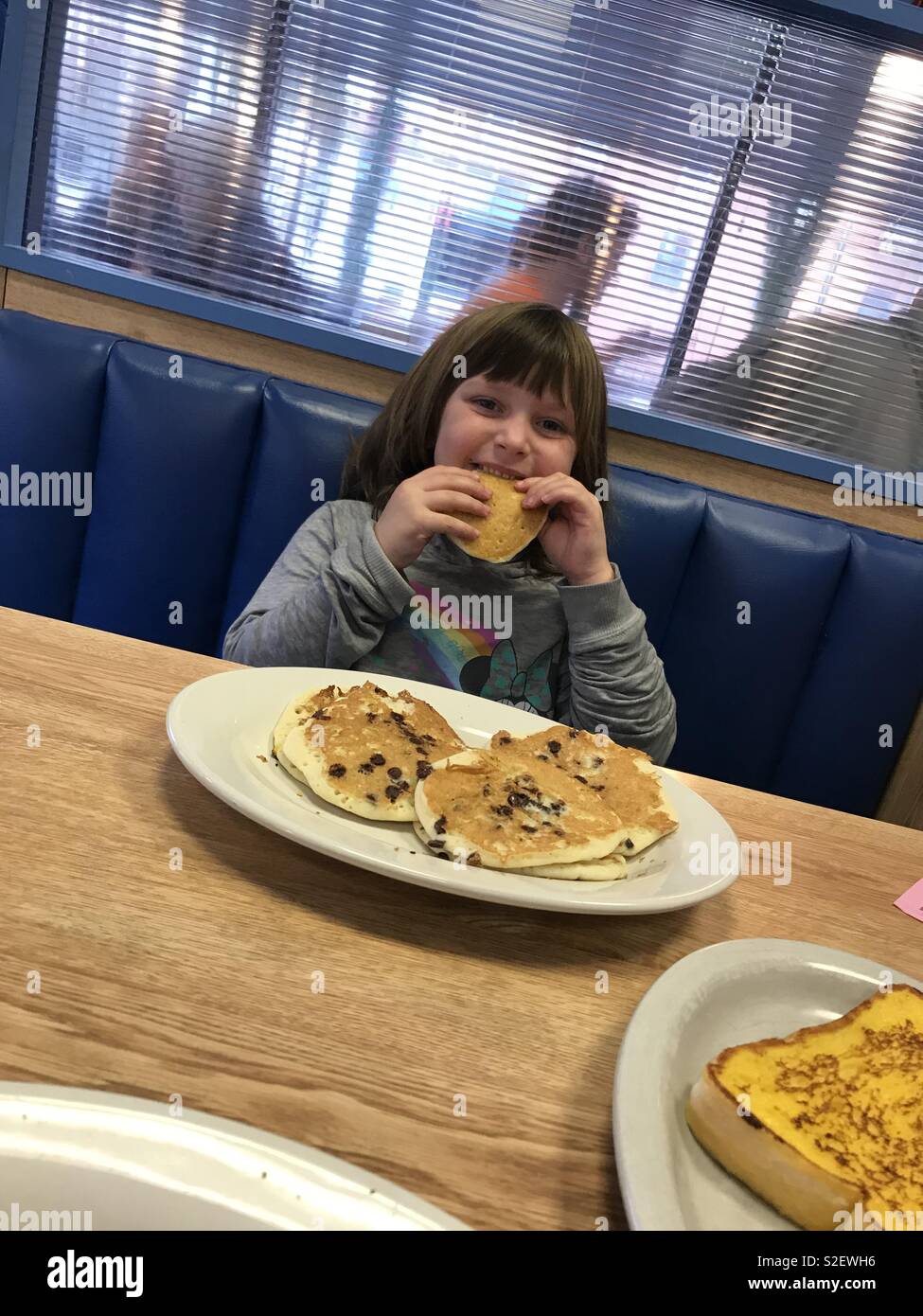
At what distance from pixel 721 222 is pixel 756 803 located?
4.97 feet

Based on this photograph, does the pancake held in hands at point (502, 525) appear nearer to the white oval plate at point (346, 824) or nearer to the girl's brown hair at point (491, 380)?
the girl's brown hair at point (491, 380)

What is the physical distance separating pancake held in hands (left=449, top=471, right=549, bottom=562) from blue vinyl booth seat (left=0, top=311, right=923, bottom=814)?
→ 0.42 meters

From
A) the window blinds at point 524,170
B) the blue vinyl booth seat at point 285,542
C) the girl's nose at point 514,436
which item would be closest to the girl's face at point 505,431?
the girl's nose at point 514,436

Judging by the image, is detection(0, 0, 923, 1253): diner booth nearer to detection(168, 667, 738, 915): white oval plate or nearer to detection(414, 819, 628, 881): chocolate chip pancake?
detection(168, 667, 738, 915): white oval plate

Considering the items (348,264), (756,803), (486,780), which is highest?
(348,264)

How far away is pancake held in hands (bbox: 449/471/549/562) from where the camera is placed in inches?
59.2

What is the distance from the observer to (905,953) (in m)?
→ 0.90

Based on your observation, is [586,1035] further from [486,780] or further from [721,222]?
[721,222]

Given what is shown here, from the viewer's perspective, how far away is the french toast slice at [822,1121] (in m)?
0.55

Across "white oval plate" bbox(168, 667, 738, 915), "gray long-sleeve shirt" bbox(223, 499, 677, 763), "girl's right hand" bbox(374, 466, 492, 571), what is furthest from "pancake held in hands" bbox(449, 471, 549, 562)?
"white oval plate" bbox(168, 667, 738, 915)

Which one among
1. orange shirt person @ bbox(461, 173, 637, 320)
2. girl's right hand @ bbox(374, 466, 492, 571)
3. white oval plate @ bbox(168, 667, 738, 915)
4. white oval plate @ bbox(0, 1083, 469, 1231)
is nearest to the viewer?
white oval plate @ bbox(0, 1083, 469, 1231)

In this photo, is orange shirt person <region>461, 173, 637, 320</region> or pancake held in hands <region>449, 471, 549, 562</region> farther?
orange shirt person <region>461, 173, 637, 320</region>

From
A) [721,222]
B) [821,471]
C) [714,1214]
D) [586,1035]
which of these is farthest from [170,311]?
[714,1214]

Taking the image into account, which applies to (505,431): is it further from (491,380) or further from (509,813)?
(509,813)
